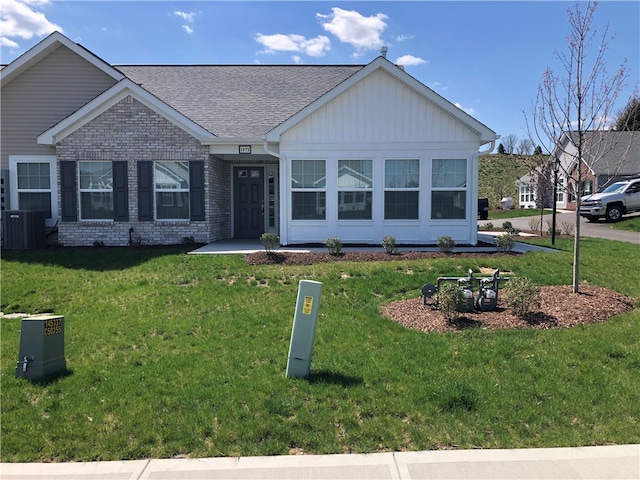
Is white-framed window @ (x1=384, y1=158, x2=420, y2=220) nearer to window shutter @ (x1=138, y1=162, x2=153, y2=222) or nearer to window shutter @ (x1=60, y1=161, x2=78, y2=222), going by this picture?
window shutter @ (x1=138, y1=162, x2=153, y2=222)

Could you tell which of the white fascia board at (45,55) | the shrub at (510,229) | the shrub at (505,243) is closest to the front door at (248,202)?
the white fascia board at (45,55)

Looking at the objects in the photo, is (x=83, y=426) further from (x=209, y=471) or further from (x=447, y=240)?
(x=447, y=240)

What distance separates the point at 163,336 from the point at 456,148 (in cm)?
1007

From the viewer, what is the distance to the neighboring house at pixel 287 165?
1346cm

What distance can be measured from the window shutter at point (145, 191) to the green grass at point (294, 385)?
6040 millimetres

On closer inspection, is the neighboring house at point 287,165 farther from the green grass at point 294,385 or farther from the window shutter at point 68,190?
the green grass at point 294,385

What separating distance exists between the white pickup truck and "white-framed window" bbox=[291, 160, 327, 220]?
1807 cm

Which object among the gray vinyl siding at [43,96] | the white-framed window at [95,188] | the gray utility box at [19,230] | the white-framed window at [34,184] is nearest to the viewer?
the gray utility box at [19,230]

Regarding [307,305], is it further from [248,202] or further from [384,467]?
[248,202]

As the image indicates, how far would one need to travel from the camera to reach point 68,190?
13.8 metres

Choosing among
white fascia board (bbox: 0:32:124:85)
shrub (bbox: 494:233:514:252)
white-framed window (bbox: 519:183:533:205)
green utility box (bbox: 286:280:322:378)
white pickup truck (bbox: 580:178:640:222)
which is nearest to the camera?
green utility box (bbox: 286:280:322:378)

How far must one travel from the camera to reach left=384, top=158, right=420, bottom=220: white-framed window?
1359 cm

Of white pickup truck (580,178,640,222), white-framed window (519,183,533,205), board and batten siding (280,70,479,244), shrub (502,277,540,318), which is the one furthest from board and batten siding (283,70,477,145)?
white-framed window (519,183,533,205)

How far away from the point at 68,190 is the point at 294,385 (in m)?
12.0
